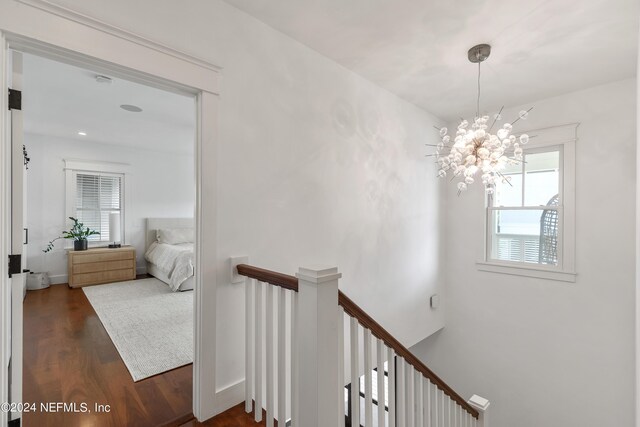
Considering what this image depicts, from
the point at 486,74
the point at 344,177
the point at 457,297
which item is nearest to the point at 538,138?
the point at 486,74

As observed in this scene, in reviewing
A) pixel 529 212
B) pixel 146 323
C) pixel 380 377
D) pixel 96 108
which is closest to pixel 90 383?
pixel 146 323

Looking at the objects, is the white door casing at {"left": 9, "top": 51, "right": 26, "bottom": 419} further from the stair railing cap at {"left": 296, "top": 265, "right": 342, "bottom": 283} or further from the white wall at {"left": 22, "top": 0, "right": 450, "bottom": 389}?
the stair railing cap at {"left": 296, "top": 265, "right": 342, "bottom": 283}

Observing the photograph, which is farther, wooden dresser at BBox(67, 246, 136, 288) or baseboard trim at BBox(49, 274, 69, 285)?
baseboard trim at BBox(49, 274, 69, 285)

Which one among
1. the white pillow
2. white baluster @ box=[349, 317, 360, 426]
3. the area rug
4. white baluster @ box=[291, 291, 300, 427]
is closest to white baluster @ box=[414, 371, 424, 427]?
white baluster @ box=[349, 317, 360, 426]

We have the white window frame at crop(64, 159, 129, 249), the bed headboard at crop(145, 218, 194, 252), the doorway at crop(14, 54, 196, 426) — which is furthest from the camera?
the bed headboard at crop(145, 218, 194, 252)

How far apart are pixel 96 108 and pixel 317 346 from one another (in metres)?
4.09

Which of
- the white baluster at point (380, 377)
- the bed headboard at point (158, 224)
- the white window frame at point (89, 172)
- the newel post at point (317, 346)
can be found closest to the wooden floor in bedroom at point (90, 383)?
the newel post at point (317, 346)

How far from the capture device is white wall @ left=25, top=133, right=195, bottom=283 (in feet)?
15.4

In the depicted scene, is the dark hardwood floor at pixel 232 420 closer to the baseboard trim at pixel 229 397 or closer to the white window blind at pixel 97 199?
the baseboard trim at pixel 229 397

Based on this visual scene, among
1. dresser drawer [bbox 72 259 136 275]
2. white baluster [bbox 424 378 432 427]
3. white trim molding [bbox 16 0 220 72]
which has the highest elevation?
white trim molding [bbox 16 0 220 72]

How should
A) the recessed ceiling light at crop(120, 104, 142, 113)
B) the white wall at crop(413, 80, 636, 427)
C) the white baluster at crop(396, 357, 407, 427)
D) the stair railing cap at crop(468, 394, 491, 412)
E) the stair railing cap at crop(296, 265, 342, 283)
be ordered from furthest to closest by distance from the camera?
the recessed ceiling light at crop(120, 104, 142, 113)
the white wall at crop(413, 80, 636, 427)
the stair railing cap at crop(468, 394, 491, 412)
the white baluster at crop(396, 357, 407, 427)
the stair railing cap at crop(296, 265, 342, 283)

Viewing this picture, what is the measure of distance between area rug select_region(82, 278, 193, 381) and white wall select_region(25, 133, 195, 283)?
1101 mm

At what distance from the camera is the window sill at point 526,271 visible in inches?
124

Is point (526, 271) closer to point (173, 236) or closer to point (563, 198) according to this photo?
point (563, 198)
